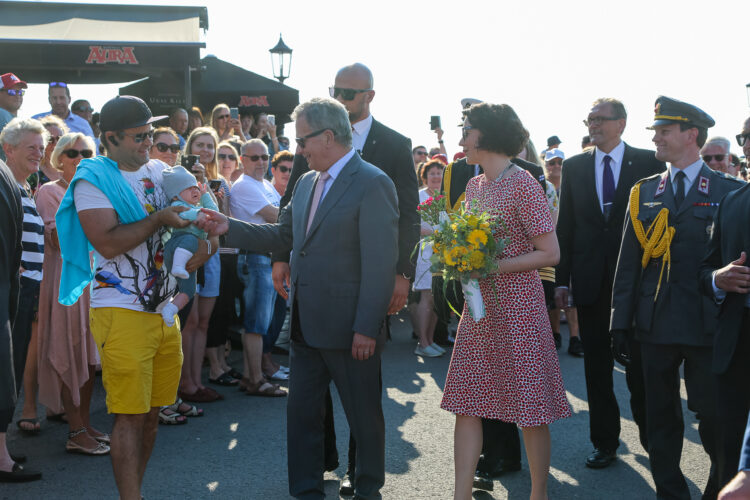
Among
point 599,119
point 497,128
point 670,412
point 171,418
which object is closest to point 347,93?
point 497,128

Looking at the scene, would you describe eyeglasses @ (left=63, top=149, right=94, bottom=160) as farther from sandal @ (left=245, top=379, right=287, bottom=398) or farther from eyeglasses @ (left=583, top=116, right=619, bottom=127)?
eyeglasses @ (left=583, top=116, right=619, bottom=127)

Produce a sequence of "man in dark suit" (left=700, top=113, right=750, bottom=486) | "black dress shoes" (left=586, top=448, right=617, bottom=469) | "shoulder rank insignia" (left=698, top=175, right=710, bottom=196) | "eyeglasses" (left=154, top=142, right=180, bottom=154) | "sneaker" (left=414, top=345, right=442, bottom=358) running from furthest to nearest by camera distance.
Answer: "sneaker" (left=414, top=345, right=442, bottom=358) < "eyeglasses" (left=154, top=142, right=180, bottom=154) < "black dress shoes" (left=586, top=448, right=617, bottom=469) < "shoulder rank insignia" (left=698, top=175, right=710, bottom=196) < "man in dark suit" (left=700, top=113, right=750, bottom=486)

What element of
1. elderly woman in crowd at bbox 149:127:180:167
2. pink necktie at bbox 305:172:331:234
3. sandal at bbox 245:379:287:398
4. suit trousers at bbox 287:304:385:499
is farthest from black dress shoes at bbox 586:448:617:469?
elderly woman in crowd at bbox 149:127:180:167

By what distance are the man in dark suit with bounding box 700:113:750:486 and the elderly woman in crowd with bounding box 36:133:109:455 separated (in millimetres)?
4213

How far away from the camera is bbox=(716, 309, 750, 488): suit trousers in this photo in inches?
140

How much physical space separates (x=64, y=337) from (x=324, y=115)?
3.02 m

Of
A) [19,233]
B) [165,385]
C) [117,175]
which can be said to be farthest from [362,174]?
[19,233]

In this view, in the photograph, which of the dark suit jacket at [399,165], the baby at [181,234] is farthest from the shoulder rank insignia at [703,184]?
the baby at [181,234]

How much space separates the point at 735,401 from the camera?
11.8 feet

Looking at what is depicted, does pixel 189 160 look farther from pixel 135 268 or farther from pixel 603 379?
pixel 603 379

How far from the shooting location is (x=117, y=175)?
3873 mm

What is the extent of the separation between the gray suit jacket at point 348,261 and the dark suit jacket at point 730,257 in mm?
1670

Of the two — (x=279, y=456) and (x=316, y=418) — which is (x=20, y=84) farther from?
(x=316, y=418)

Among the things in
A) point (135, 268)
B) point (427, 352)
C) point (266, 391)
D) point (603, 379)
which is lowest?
point (427, 352)
